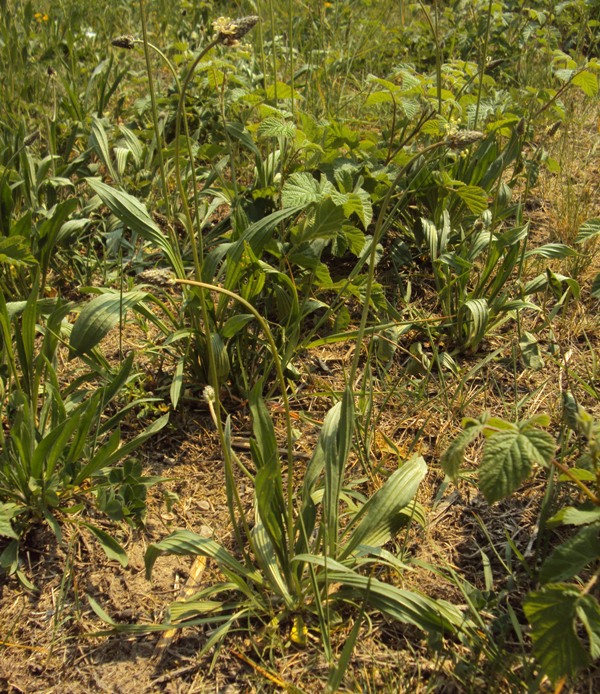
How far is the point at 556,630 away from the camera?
1.12 m

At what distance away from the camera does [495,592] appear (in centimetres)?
152

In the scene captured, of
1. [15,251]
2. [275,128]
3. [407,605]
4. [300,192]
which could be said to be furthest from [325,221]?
[407,605]

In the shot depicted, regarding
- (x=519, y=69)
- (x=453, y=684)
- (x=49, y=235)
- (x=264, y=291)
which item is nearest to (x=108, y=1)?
(x=519, y=69)

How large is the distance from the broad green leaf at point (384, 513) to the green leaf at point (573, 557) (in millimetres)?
A: 321

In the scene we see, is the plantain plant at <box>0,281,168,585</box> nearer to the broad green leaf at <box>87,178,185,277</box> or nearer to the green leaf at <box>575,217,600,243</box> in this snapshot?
the broad green leaf at <box>87,178,185,277</box>

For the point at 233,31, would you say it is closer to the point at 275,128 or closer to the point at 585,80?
the point at 275,128

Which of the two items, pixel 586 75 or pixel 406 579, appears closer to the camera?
pixel 406 579

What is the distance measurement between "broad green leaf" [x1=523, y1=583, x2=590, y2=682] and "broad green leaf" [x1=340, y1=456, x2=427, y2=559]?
397 mm

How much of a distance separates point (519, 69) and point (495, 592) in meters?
2.97

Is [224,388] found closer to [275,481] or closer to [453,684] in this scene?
[275,481]

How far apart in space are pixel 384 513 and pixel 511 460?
41 centimetres

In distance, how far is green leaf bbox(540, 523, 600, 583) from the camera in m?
1.23

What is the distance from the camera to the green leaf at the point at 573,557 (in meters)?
1.23

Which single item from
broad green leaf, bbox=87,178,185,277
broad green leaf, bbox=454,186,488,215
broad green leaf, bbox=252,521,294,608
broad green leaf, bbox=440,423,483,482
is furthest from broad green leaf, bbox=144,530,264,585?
broad green leaf, bbox=454,186,488,215
